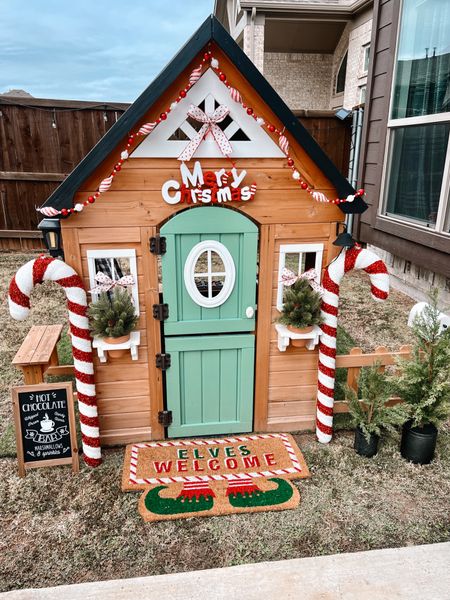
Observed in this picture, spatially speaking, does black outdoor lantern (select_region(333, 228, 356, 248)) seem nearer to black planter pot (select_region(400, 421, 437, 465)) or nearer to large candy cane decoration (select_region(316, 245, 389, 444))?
large candy cane decoration (select_region(316, 245, 389, 444))

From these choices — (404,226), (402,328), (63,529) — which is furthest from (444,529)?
(404,226)

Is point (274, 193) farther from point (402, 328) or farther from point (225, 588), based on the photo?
point (402, 328)

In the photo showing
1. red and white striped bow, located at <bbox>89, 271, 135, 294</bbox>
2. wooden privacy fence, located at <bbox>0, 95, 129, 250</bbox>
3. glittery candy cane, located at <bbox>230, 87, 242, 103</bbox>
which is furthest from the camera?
wooden privacy fence, located at <bbox>0, 95, 129, 250</bbox>

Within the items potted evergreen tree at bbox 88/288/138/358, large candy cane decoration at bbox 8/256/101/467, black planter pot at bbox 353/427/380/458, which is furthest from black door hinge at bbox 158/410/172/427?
black planter pot at bbox 353/427/380/458

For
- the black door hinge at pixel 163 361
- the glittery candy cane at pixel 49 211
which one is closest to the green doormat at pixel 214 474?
the black door hinge at pixel 163 361

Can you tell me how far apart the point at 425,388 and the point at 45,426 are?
3759 millimetres

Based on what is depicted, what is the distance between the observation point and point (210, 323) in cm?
464

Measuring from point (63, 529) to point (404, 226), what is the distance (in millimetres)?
7166

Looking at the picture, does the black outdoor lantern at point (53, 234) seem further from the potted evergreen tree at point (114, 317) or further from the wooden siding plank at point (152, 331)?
the wooden siding plank at point (152, 331)

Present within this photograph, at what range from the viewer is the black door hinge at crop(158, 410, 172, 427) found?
4859 mm

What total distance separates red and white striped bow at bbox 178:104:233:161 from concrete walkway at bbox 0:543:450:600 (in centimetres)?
341

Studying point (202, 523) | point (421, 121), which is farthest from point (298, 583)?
point (421, 121)

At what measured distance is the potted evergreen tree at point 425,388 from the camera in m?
4.48

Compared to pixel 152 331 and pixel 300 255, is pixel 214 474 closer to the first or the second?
pixel 152 331
